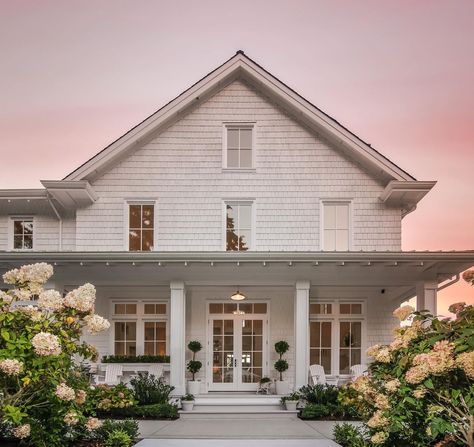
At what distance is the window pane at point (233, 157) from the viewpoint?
1961 centimetres

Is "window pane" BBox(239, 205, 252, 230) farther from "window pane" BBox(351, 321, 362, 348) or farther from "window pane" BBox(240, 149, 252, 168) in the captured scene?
"window pane" BBox(351, 321, 362, 348)

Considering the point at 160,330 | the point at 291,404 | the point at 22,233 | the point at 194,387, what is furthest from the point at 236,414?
the point at 22,233

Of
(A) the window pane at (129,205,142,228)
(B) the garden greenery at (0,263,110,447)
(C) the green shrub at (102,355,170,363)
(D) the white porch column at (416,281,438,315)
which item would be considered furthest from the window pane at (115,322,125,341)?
(B) the garden greenery at (0,263,110,447)

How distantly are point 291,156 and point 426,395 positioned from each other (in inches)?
504

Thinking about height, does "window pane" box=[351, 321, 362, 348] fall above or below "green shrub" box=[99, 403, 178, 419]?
above

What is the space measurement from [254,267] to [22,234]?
8.13 meters

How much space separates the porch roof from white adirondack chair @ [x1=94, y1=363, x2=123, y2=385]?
89.1 inches

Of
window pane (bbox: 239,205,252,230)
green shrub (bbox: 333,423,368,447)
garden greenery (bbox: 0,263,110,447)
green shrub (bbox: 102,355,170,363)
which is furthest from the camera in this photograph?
window pane (bbox: 239,205,252,230)

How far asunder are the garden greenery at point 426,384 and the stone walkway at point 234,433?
121 inches

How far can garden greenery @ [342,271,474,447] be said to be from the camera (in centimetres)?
681

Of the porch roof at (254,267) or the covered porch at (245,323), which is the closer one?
the porch roof at (254,267)

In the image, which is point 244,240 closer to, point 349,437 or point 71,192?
point 71,192

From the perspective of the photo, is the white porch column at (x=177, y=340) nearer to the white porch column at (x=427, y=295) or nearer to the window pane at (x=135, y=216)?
the window pane at (x=135, y=216)

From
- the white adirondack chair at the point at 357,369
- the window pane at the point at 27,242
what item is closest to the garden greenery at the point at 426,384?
the white adirondack chair at the point at 357,369
